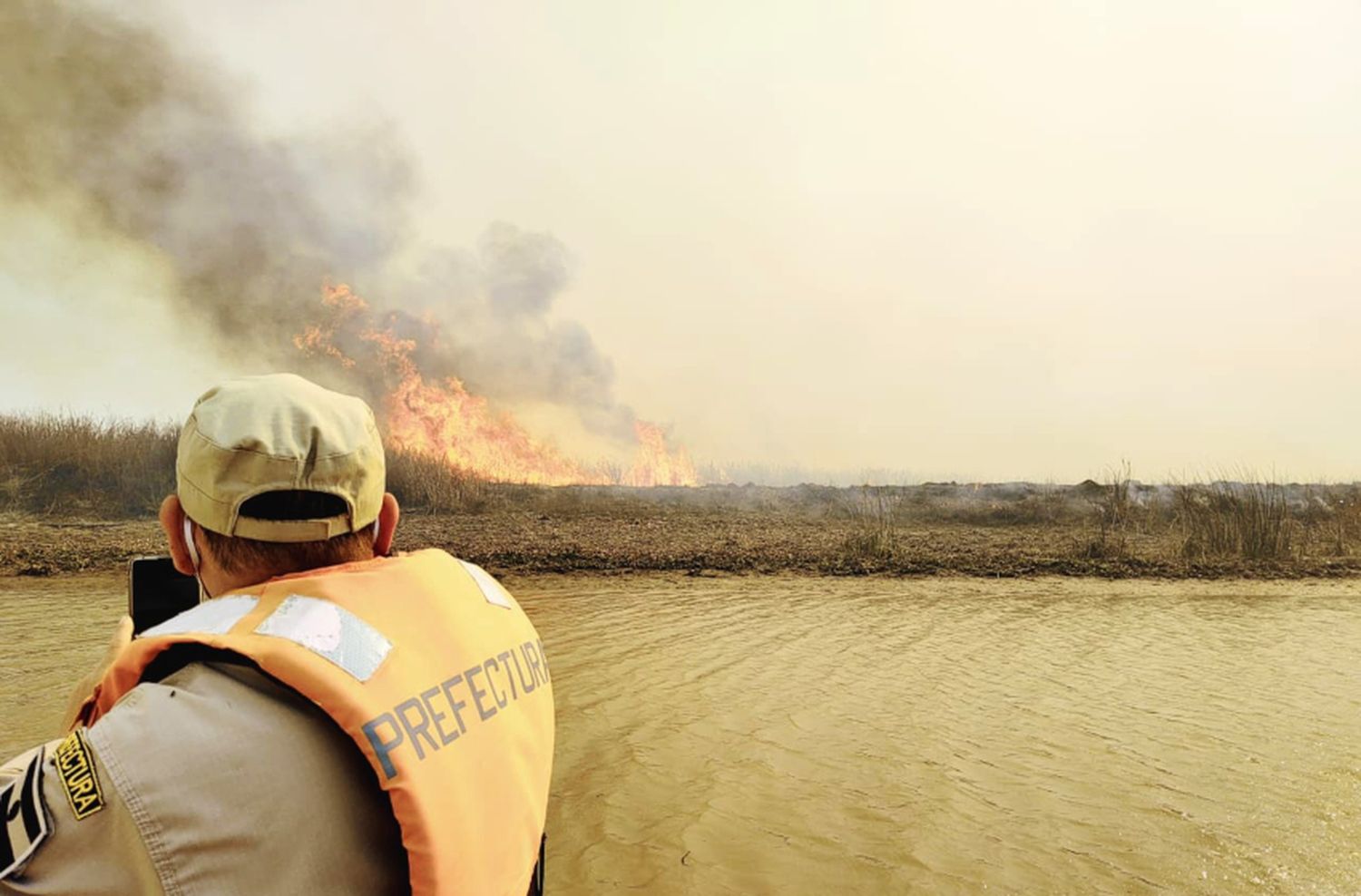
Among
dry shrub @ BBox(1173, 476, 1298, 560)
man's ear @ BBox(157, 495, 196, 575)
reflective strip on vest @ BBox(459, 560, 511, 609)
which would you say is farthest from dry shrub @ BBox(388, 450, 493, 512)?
man's ear @ BBox(157, 495, 196, 575)

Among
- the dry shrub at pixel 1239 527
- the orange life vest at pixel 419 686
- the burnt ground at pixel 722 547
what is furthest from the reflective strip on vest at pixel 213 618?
the dry shrub at pixel 1239 527

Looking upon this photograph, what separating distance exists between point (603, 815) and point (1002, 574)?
8.81 meters

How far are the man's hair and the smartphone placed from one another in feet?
1.23

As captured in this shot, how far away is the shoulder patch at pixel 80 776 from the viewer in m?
1.09

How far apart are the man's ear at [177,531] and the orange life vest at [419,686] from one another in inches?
8.4

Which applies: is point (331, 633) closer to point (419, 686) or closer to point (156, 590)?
point (419, 686)

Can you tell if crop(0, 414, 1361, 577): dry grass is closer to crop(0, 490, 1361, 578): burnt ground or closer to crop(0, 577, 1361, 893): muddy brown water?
crop(0, 490, 1361, 578): burnt ground

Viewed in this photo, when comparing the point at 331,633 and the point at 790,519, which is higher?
the point at 331,633

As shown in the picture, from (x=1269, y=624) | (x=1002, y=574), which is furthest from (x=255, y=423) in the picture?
(x=1002, y=574)

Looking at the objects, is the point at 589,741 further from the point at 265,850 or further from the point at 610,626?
the point at 265,850

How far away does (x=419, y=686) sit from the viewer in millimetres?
1400

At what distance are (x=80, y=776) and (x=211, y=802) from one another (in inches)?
6.4

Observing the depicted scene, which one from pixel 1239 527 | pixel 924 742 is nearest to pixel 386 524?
pixel 924 742

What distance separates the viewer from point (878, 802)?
3930mm
